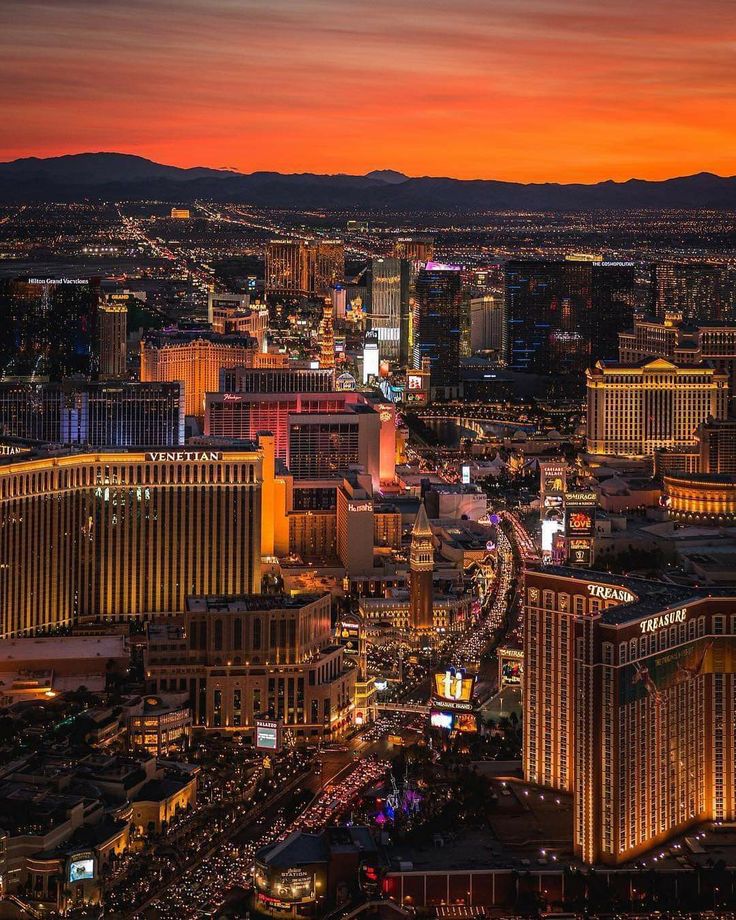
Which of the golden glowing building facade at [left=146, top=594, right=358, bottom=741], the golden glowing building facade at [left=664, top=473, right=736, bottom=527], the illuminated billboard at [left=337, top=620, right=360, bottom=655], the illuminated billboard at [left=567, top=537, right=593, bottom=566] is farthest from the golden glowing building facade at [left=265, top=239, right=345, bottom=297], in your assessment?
the golden glowing building facade at [left=146, top=594, right=358, bottom=741]

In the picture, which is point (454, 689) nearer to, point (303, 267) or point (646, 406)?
point (646, 406)

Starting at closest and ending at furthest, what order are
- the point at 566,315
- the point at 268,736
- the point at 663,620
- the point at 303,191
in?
the point at 663,620 → the point at 268,736 → the point at 566,315 → the point at 303,191

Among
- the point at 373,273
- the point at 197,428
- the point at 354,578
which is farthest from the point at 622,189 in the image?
the point at 354,578

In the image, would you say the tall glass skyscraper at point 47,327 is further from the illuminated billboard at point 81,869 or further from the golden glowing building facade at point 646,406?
the illuminated billboard at point 81,869

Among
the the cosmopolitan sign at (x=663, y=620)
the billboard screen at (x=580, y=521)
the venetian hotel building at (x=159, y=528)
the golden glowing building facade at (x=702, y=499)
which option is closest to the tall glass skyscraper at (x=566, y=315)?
the golden glowing building facade at (x=702, y=499)

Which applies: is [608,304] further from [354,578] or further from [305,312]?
[354,578]

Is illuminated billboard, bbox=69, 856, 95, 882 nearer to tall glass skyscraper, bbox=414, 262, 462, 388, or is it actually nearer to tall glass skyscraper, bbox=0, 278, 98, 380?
tall glass skyscraper, bbox=0, 278, 98, 380

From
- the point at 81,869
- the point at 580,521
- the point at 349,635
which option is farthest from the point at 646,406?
the point at 81,869
